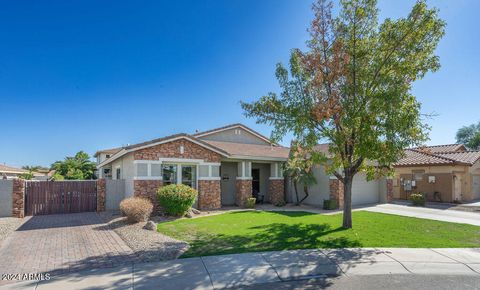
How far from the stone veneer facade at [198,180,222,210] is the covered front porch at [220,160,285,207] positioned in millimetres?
1887

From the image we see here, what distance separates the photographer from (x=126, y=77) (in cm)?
1634

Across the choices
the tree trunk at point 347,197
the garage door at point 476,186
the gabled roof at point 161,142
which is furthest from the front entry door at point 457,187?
the gabled roof at point 161,142

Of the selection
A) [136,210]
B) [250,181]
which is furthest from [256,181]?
[136,210]

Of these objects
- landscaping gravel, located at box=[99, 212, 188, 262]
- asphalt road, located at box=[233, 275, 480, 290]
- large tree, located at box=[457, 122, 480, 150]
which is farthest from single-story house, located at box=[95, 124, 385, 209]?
large tree, located at box=[457, 122, 480, 150]

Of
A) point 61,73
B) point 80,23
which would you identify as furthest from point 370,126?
point 61,73

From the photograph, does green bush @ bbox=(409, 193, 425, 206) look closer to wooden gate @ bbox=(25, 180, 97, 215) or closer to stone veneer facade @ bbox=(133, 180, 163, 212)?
stone veneer facade @ bbox=(133, 180, 163, 212)

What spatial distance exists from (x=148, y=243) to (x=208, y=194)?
314 inches

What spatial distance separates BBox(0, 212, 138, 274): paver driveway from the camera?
698 centimetres

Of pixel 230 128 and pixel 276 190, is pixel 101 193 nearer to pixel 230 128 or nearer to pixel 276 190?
pixel 276 190

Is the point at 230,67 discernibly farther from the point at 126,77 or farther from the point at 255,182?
the point at 255,182

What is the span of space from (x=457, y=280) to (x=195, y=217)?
10.6m

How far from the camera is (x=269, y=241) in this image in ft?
30.9

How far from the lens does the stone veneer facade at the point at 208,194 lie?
16594 mm

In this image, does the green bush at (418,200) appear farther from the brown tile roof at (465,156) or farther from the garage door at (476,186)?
the garage door at (476,186)
